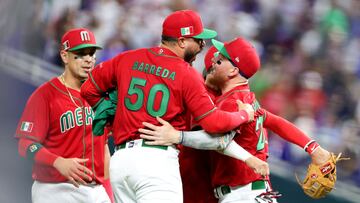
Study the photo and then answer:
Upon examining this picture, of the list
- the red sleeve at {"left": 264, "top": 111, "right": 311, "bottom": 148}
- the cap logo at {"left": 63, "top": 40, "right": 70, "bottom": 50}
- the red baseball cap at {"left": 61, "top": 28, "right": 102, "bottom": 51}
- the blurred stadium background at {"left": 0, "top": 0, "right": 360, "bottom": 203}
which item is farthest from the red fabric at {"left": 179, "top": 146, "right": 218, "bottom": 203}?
the blurred stadium background at {"left": 0, "top": 0, "right": 360, "bottom": 203}

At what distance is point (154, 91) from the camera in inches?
198

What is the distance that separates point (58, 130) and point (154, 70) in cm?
125

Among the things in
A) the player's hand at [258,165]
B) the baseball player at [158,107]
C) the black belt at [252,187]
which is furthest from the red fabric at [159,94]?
the black belt at [252,187]

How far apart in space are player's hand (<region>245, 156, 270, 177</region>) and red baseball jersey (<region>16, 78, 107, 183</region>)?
4.88 feet

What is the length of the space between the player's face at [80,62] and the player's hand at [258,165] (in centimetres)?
174

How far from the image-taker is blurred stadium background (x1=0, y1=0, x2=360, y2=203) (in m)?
7.75

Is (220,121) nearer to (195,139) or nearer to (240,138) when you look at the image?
(195,139)

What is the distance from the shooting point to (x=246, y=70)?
533 cm

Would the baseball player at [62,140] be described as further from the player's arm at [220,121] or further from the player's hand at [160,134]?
the player's arm at [220,121]

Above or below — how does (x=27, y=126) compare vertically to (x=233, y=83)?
below

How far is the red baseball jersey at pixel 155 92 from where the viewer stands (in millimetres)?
4969

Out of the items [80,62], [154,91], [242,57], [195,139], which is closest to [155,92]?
[154,91]

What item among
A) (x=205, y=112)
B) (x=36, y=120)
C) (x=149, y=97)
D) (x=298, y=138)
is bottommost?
(x=298, y=138)

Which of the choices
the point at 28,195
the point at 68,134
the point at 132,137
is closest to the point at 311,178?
the point at 132,137
